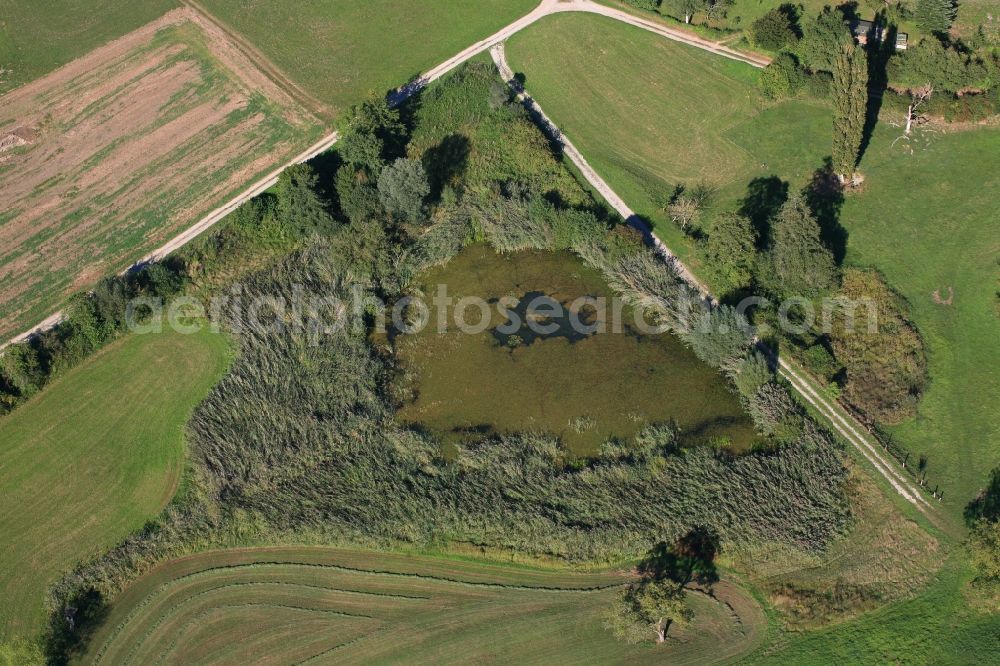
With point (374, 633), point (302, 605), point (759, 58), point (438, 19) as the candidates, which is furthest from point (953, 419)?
point (438, 19)

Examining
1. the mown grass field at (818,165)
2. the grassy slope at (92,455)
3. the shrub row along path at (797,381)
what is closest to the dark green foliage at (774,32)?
the mown grass field at (818,165)

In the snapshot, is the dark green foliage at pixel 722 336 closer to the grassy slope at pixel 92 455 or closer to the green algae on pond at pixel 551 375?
the green algae on pond at pixel 551 375

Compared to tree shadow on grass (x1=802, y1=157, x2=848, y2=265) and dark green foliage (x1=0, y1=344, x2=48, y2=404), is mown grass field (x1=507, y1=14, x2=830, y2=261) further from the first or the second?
dark green foliage (x1=0, y1=344, x2=48, y2=404)

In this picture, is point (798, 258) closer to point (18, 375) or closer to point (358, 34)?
point (358, 34)

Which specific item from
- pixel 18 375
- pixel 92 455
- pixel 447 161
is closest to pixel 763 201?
pixel 447 161

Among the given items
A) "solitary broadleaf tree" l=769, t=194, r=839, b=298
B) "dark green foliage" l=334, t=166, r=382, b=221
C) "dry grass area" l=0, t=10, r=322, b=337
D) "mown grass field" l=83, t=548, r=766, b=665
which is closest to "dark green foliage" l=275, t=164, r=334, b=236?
"dark green foliage" l=334, t=166, r=382, b=221

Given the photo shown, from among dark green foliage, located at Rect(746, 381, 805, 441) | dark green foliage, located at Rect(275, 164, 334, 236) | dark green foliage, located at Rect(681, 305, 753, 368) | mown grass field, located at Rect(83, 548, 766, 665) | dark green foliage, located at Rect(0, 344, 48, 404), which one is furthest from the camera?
dark green foliage, located at Rect(275, 164, 334, 236)

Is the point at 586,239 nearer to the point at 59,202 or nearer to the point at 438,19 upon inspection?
the point at 438,19
